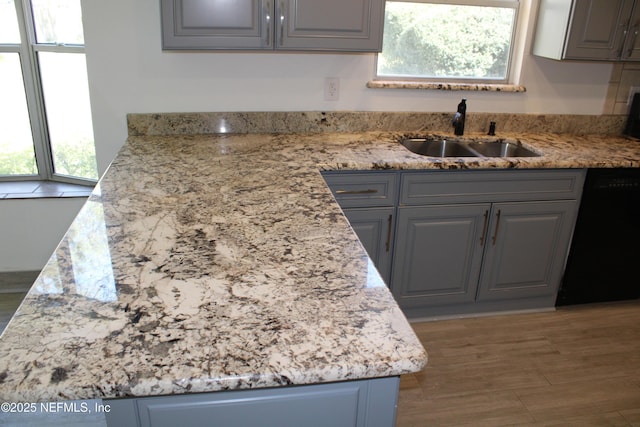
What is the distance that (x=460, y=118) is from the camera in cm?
285

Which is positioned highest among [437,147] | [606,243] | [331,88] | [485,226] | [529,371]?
[331,88]

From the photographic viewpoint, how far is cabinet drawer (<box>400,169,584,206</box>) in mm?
2424

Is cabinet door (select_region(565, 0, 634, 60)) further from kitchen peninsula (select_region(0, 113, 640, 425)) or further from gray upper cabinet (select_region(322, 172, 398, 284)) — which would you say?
kitchen peninsula (select_region(0, 113, 640, 425))

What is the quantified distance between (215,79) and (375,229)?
1.14 metres

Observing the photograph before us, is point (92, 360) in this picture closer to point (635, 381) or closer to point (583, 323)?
point (635, 381)

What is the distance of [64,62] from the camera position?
9.14ft

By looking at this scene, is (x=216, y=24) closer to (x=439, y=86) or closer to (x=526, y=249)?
(x=439, y=86)

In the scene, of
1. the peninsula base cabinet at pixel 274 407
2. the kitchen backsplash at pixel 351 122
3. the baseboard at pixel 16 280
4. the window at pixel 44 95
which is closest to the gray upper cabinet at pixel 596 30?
the kitchen backsplash at pixel 351 122

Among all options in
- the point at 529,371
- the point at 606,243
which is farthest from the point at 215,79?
the point at 606,243

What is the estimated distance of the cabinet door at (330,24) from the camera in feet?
7.43

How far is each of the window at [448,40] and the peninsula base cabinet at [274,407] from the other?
2.17 m

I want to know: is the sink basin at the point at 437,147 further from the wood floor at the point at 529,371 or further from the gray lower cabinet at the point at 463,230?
the wood floor at the point at 529,371

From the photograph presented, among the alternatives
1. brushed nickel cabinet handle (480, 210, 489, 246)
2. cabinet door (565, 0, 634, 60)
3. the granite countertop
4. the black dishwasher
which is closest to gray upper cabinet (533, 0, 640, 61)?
cabinet door (565, 0, 634, 60)

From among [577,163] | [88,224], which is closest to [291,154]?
[88,224]
